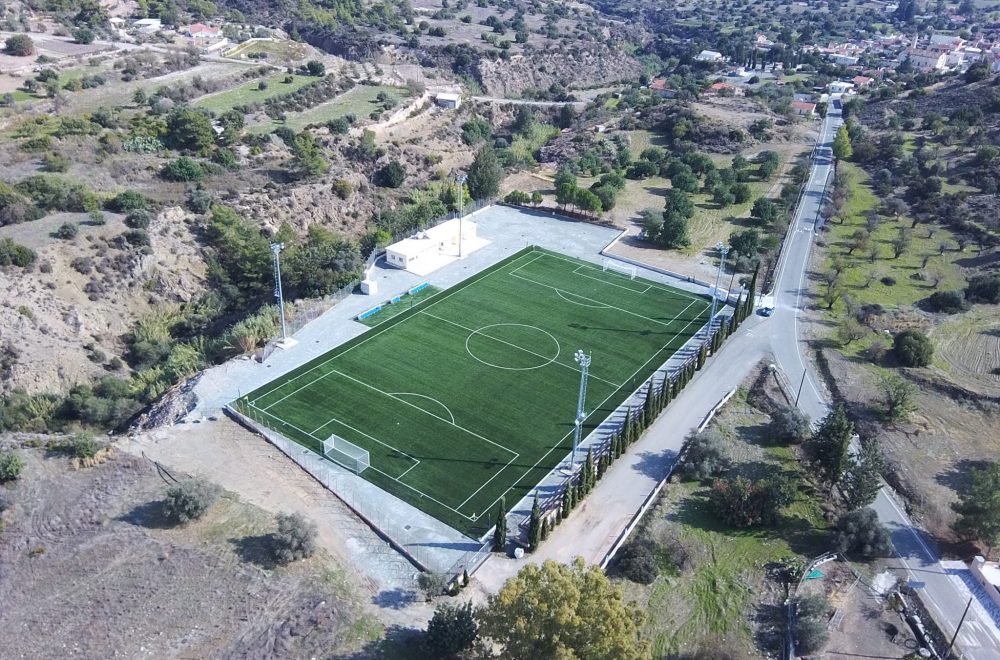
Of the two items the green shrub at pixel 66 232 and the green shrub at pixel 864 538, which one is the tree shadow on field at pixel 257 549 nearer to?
the green shrub at pixel 864 538

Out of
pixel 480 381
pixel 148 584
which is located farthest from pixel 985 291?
pixel 148 584

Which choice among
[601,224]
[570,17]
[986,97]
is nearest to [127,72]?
[601,224]

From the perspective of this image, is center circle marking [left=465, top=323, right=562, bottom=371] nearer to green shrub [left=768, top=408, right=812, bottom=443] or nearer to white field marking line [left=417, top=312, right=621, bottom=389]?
white field marking line [left=417, top=312, right=621, bottom=389]

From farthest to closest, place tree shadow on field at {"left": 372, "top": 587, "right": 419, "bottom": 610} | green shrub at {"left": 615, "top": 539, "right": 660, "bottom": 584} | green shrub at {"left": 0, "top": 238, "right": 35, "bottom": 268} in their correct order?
green shrub at {"left": 0, "top": 238, "right": 35, "bottom": 268} → green shrub at {"left": 615, "top": 539, "right": 660, "bottom": 584} → tree shadow on field at {"left": 372, "top": 587, "right": 419, "bottom": 610}

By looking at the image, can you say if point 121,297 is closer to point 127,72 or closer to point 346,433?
point 346,433

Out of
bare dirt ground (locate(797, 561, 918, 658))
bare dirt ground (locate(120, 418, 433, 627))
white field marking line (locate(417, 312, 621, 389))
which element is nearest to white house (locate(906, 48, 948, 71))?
white field marking line (locate(417, 312, 621, 389))

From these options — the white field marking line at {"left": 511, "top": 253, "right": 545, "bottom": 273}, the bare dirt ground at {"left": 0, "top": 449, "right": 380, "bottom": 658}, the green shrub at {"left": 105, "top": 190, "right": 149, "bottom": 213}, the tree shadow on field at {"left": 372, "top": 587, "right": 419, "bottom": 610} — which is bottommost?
the tree shadow on field at {"left": 372, "top": 587, "right": 419, "bottom": 610}
